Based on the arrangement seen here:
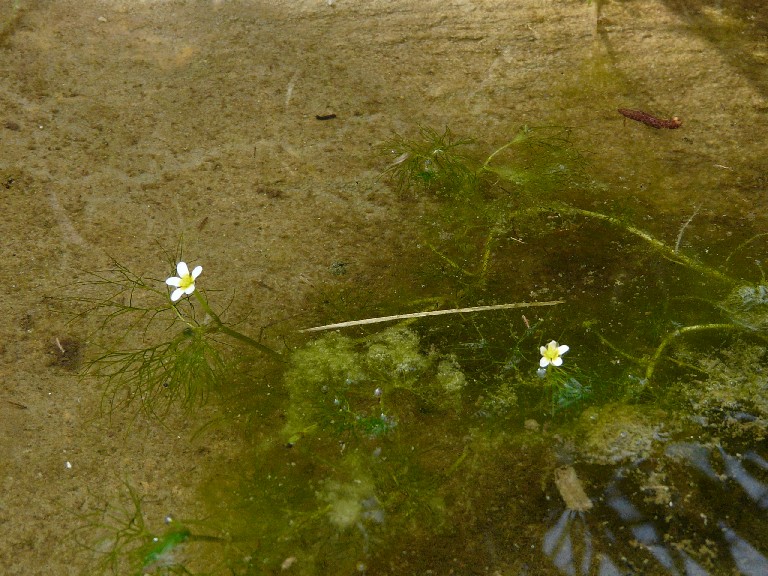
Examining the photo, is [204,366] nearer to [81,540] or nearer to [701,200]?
[81,540]

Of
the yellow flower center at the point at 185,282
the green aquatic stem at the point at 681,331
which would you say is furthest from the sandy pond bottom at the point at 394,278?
the yellow flower center at the point at 185,282

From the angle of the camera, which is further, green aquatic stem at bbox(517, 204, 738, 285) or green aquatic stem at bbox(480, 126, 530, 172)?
green aquatic stem at bbox(480, 126, 530, 172)

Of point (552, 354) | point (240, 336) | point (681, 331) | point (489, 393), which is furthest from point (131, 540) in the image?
point (681, 331)

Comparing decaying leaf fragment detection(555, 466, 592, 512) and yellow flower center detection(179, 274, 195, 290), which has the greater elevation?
yellow flower center detection(179, 274, 195, 290)

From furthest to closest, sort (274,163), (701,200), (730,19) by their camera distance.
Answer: (730,19)
(274,163)
(701,200)

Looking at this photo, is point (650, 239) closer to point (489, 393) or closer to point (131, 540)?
point (489, 393)

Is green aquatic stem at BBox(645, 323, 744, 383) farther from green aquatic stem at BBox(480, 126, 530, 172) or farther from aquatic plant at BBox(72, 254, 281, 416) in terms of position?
aquatic plant at BBox(72, 254, 281, 416)

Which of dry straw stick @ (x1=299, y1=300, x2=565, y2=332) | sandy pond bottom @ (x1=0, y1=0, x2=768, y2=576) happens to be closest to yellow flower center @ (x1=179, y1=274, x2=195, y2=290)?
sandy pond bottom @ (x1=0, y1=0, x2=768, y2=576)

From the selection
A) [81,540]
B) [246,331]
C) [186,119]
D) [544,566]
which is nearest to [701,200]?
[544,566]
